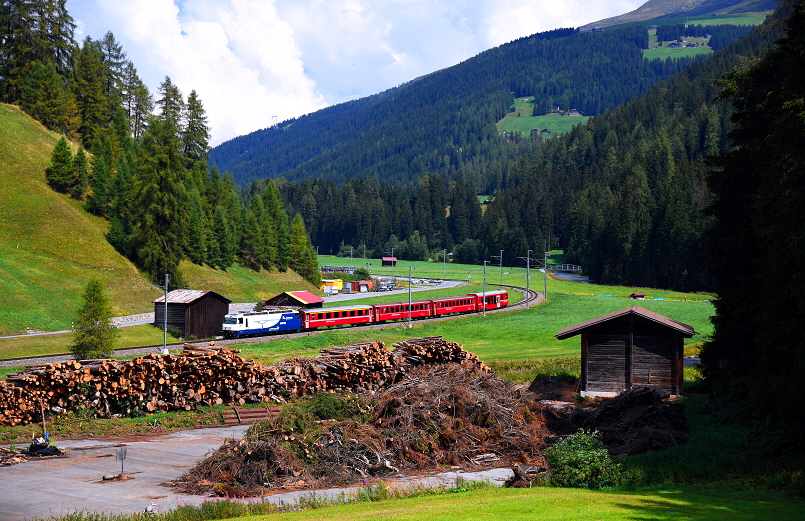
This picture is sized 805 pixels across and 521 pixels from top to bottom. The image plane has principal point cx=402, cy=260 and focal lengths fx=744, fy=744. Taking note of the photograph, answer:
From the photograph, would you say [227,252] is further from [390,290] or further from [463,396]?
[463,396]

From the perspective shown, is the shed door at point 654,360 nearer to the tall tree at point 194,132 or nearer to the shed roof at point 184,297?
the shed roof at point 184,297

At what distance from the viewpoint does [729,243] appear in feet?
97.6

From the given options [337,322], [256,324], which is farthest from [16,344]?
[337,322]

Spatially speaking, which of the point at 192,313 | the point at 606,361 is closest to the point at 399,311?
the point at 192,313

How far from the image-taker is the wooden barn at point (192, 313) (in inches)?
2625

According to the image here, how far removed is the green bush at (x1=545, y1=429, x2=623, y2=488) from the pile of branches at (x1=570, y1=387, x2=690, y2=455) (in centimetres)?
487

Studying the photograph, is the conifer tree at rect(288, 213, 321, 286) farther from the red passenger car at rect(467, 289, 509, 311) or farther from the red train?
the red train

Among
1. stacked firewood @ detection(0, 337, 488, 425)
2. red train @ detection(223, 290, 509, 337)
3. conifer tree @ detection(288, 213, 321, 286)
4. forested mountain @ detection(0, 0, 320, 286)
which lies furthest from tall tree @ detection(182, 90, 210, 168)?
stacked firewood @ detection(0, 337, 488, 425)

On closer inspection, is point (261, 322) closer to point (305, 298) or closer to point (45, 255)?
point (305, 298)

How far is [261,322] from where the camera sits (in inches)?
2670

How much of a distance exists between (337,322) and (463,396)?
50.2m

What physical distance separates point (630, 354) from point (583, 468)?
16.4 meters

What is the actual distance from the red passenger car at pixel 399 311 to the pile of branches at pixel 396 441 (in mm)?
49271

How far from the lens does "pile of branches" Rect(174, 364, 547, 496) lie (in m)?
20.6
